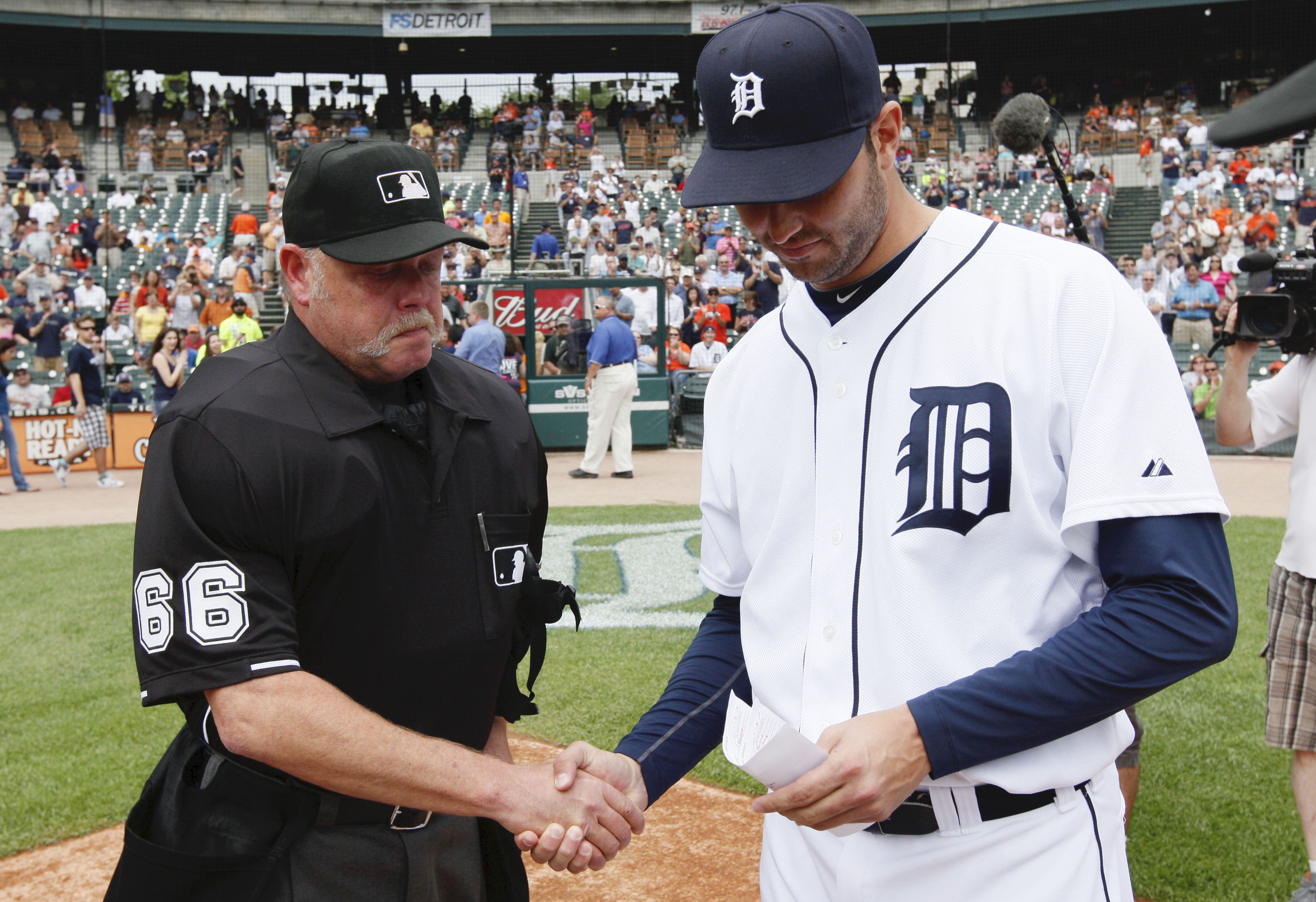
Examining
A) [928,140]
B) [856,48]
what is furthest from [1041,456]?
[928,140]

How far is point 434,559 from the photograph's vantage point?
2.18 m

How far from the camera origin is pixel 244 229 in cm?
2409

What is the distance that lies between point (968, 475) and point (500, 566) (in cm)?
105

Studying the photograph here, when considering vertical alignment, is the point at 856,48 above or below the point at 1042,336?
above

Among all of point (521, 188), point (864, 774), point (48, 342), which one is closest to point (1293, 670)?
point (864, 774)

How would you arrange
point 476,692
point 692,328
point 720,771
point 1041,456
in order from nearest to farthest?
point 1041,456
point 476,692
point 720,771
point 692,328

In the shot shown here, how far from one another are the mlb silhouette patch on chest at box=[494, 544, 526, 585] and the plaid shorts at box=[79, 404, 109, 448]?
13.4 m

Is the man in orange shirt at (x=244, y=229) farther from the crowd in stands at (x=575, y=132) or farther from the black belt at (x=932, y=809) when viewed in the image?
the black belt at (x=932, y=809)

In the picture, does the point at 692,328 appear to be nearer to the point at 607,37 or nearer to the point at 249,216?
the point at 249,216

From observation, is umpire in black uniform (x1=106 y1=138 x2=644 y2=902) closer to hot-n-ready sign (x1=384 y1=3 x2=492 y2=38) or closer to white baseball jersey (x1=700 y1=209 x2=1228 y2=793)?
white baseball jersey (x1=700 y1=209 x2=1228 y2=793)

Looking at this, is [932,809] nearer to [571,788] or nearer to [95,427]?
[571,788]

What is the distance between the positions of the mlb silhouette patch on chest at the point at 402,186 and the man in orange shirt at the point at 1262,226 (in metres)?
21.7

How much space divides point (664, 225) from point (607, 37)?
11.0 meters

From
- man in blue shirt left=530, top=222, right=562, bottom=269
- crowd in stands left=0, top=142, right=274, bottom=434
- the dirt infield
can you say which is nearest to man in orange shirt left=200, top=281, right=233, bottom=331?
crowd in stands left=0, top=142, right=274, bottom=434
